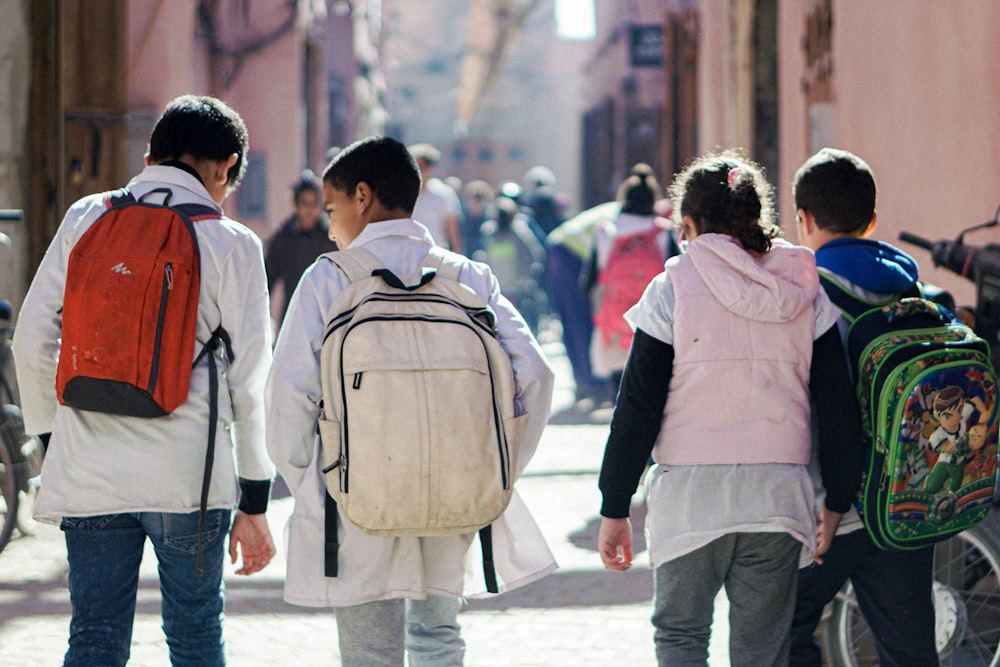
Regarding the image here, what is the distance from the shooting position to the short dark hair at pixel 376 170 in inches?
141

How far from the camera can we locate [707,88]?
17.4 metres

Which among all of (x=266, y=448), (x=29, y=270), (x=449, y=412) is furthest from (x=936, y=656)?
(x=29, y=270)

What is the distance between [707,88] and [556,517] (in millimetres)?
10591

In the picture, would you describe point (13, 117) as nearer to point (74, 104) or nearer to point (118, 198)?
point (74, 104)

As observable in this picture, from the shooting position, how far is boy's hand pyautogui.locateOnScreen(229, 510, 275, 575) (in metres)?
3.54

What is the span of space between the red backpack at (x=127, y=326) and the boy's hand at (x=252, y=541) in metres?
0.35

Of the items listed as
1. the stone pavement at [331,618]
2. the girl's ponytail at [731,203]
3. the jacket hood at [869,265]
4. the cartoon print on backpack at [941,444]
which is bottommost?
the stone pavement at [331,618]

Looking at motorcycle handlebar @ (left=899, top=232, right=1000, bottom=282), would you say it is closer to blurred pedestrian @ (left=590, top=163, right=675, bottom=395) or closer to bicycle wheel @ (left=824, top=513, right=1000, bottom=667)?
bicycle wheel @ (left=824, top=513, right=1000, bottom=667)

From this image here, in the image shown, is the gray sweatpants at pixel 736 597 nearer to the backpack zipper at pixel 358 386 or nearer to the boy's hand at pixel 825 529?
the boy's hand at pixel 825 529

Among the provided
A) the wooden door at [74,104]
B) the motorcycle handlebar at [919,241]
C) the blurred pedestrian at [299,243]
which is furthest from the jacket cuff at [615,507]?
the blurred pedestrian at [299,243]

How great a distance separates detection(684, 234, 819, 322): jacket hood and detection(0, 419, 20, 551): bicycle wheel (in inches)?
155

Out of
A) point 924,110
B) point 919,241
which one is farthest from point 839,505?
point 924,110

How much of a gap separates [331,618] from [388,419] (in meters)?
2.65

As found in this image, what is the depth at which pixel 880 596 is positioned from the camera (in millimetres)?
3727
